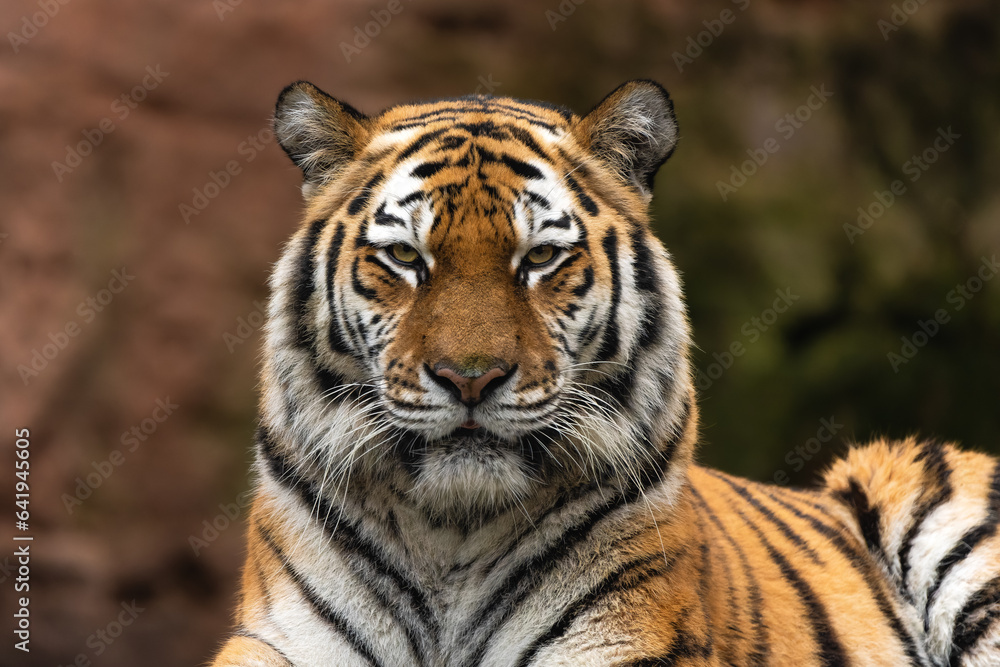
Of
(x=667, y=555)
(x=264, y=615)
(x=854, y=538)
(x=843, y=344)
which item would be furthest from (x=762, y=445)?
(x=264, y=615)

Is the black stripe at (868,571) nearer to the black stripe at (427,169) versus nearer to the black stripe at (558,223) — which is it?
the black stripe at (558,223)

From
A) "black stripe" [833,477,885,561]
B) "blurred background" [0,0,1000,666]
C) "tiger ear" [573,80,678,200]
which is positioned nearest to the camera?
"tiger ear" [573,80,678,200]

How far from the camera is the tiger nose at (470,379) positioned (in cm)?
199

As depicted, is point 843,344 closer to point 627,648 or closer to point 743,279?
point 743,279

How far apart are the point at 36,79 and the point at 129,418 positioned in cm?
171

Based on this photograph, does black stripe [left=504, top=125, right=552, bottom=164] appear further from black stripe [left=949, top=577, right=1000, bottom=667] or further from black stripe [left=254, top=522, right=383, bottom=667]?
black stripe [left=949, top=577, right=1000, bottom=667]

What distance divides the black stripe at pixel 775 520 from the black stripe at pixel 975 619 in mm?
416

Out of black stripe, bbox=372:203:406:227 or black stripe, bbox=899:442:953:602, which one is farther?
black stripe, bbox=899:442:953:602

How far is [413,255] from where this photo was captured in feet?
7.40

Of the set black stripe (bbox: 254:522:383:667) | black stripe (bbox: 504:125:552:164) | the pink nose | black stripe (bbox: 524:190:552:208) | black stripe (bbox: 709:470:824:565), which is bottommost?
black stripe (bbox: 254:522:383:667)

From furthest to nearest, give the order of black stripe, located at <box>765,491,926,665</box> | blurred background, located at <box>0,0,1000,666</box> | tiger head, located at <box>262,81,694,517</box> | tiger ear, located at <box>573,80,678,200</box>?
blurred background, located at <box>0,0,1000,666</box>
black stripe, located at <box>765,491,926,665</box>
tiger ear, located at <box>573,80,678,200</box>
tiger head, located at <box>262,81,694,517</box>

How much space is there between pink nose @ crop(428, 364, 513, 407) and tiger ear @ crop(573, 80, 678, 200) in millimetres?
780

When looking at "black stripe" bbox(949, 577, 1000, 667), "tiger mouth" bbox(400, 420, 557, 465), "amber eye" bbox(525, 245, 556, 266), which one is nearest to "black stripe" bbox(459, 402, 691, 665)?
"tiger mouth" bbox(400, 420, 557, 465)

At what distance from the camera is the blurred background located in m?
4.77
